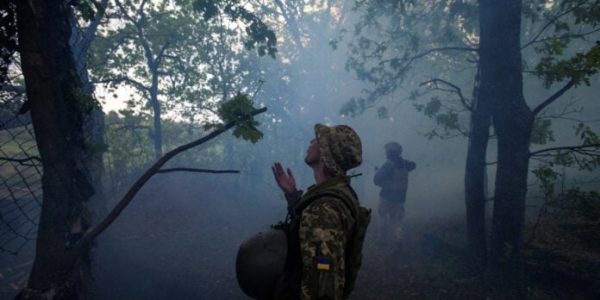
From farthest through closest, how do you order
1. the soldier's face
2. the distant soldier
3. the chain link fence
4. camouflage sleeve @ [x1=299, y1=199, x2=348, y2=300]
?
1. the distant soldier
2. the chain link fence
3. the soldier's face
4. camouflage sleeve @ [x1=299, y1=199, x2=348, y2=300]

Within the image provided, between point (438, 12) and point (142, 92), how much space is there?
41.5ft

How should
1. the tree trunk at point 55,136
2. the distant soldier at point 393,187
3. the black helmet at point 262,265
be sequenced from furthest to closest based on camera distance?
the distant soldier at point 393,187, the tree trunk at point 55,136, the black helmet at point 262,265

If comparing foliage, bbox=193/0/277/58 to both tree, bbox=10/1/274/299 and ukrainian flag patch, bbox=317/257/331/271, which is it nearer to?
tree, bbox=10/1/274/299

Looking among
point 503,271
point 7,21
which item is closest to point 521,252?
point 503,271

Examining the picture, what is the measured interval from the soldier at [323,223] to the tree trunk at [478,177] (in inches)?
209

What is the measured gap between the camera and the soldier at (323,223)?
1.96 meters

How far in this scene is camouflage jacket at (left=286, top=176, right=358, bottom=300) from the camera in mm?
1942

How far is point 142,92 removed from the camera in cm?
1499

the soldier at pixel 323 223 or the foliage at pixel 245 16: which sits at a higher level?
the foliage at pixel 245 16

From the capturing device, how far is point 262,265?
85.0 inches

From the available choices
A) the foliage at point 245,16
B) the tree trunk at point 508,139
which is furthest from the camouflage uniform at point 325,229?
the tree trunk at point 508,139

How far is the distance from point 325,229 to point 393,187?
25.4 ft

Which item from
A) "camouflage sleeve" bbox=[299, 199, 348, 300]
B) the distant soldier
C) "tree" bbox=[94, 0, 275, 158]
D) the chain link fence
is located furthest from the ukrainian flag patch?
"tree" bbox=[94, 0, 275, 158]

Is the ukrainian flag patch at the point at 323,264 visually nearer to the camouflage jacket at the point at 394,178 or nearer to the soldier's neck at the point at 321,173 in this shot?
the soldier's neck at the point at 321,173
